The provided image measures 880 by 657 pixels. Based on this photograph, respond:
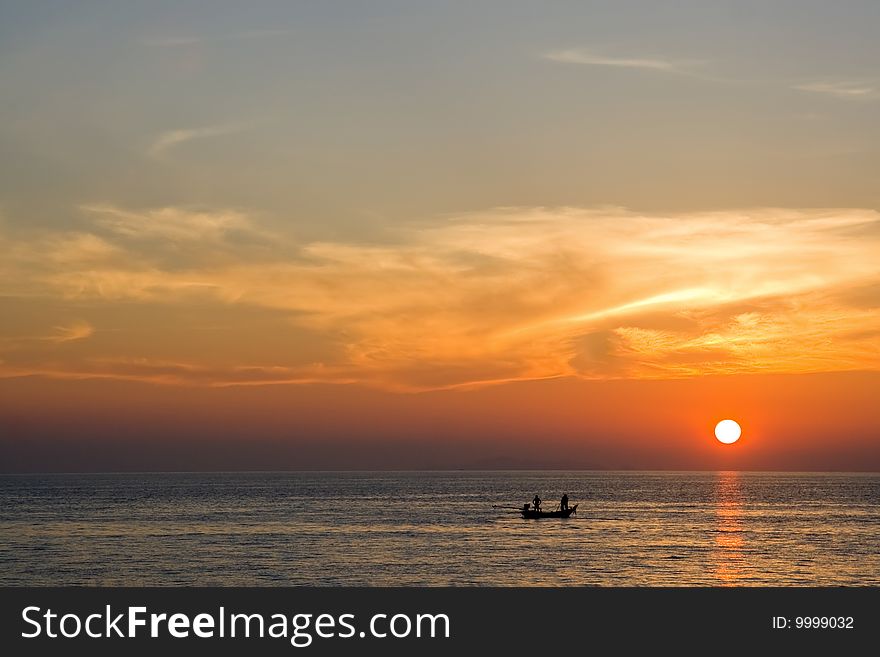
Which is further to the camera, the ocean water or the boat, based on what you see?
the boat

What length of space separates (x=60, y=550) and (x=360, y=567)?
107ft

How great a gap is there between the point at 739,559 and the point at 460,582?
28719 millimetres

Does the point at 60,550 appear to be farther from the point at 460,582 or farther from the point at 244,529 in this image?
the point at 460,582

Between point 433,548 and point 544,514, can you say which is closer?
point 433,548

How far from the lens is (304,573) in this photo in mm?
76062

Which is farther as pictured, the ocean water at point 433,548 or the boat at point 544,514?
the boat at point 544,514
